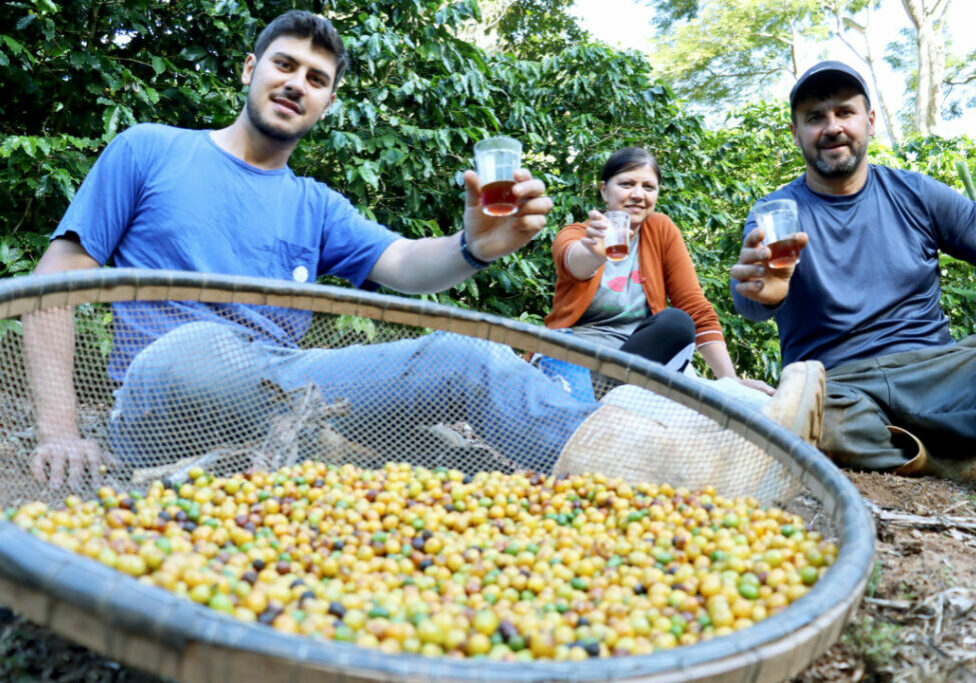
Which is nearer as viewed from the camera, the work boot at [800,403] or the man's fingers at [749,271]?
the work boot at [800,403]

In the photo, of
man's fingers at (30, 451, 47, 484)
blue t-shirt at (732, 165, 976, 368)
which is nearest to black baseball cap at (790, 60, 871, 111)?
blue t-shirt at (732, 165, 976, 368)

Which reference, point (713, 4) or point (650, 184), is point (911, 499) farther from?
point (713, 4)

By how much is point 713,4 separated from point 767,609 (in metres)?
19.9

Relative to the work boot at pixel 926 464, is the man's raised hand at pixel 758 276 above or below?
above

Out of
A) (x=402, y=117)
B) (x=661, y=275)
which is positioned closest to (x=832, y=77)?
(x=661, y=275)

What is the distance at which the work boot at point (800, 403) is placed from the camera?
77.0 inches

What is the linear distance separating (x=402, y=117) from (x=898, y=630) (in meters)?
3.19

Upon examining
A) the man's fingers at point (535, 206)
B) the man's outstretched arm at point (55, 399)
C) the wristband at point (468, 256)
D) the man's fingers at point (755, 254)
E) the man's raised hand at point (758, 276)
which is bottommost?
the man's outstretched arm at point (55, 399)

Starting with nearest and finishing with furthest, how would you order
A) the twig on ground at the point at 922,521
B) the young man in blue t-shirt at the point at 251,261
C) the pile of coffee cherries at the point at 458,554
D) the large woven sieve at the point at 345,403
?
the pile of coffee cherries at the point at 458,554 → the large woven sieve at the point at 345,403 → the young man in blue t-shirt at the point at 251,261 → the twig on ground at the point at 922,521

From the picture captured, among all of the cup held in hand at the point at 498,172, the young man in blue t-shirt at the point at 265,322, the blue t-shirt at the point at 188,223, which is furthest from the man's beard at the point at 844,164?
the blue t-shirt at the point at 188,223

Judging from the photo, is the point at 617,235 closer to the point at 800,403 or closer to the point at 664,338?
the point at 664,338

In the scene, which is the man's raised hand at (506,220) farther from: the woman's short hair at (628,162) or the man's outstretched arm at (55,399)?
the woman's short hair at (628,162)

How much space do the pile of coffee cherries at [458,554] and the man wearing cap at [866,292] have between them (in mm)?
998

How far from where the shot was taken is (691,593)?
130 cm
